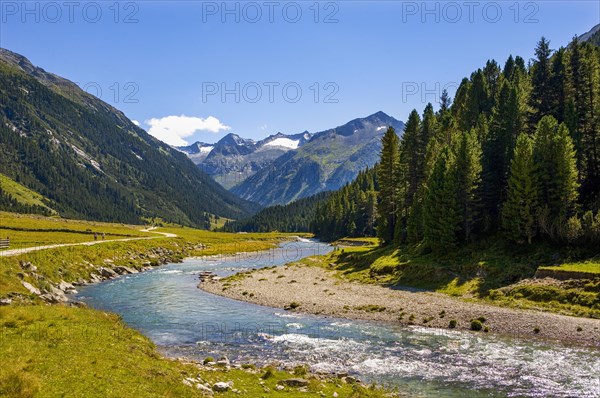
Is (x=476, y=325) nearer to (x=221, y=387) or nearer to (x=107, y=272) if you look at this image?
(x=221, y=387)

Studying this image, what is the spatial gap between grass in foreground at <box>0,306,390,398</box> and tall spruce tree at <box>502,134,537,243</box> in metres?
43.7

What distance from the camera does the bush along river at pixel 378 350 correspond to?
24297 mm

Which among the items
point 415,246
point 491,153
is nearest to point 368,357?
point 415,246

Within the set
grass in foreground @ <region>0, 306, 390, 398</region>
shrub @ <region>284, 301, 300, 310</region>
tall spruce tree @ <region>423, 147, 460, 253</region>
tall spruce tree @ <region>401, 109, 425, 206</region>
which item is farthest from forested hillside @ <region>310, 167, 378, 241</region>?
grass in foreground @ <region>0, 306, 390, 398</region>

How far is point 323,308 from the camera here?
4628 cm

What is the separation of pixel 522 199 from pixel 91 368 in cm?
5593

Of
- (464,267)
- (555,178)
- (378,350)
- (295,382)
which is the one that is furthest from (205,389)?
(555,178)

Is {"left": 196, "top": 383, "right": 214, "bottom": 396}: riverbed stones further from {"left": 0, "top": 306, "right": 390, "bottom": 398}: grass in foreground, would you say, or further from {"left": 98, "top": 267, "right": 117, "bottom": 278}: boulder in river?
{"left": 98, "top": 267, "right": 117, "bottom": 278}: boulder in river

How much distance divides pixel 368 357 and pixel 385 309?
15.6 meters

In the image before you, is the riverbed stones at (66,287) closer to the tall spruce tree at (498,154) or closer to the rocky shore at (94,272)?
the rocky shore at (94,272)

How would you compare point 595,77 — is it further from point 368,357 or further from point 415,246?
point 368,357

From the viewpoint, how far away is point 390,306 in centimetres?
4550

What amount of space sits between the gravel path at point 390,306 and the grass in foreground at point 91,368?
20.4 metres

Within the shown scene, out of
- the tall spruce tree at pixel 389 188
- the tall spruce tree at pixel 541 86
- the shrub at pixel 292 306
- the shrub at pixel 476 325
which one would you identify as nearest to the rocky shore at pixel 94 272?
the shrub at pixel 292 306
